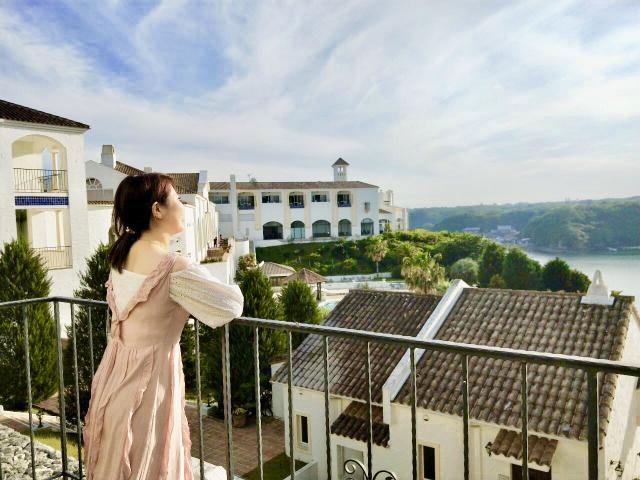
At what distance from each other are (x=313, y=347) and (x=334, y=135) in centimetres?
6147

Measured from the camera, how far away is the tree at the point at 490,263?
38.7 meters

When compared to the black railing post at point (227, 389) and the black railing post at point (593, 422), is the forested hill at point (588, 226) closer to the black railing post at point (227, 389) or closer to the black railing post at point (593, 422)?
the black railing post at point (227, 389)

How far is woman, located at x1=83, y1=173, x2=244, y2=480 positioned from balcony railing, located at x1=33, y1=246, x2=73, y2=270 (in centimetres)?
1735

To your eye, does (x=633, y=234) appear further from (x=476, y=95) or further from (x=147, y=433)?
(x=147, y=433)

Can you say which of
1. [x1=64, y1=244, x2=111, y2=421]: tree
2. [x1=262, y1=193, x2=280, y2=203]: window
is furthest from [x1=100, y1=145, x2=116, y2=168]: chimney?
[x1=262, y1=193, x2=280, y2=203]: window

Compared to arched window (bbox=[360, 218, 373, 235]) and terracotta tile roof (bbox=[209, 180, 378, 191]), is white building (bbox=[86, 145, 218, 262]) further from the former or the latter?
arched window (bbox=[360, 218, 373, 235])

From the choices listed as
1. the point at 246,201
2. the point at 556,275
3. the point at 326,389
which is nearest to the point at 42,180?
the point at 326,389

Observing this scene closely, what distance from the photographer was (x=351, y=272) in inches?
1865

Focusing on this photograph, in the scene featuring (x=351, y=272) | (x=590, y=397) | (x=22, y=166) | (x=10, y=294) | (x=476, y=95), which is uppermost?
(x=476, y=95)

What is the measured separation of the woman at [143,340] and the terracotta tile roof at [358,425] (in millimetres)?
9302

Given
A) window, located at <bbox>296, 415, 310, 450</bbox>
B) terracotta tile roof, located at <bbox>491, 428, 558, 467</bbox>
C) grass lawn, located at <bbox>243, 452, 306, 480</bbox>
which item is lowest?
grass lawn, located at <bbox>243, 452, 306, 480</bbox>

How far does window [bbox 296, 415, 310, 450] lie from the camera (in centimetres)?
1215

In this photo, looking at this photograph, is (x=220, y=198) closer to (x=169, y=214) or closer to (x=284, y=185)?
(x=284, y=185)

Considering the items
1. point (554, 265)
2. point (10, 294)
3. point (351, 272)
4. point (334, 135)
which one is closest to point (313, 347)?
point (10, 294)
